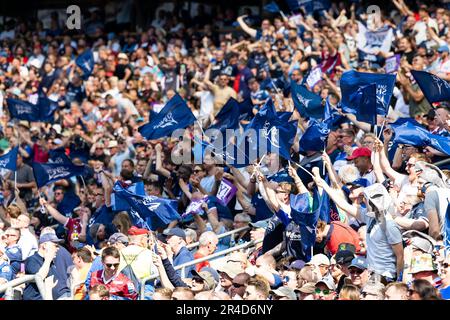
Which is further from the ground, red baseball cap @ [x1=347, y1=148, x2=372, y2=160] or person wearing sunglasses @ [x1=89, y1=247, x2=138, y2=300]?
red baseball cap @ [x1=347, y1=148, x2=372, y2=160]

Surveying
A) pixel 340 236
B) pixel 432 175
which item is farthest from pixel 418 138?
pixel 340 236

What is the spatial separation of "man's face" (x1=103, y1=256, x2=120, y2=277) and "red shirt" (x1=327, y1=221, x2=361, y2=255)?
1951 millimetres

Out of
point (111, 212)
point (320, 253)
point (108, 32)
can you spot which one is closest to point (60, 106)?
point (108, 32)

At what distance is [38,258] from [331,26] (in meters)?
8.69

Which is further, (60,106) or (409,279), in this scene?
(60,106)

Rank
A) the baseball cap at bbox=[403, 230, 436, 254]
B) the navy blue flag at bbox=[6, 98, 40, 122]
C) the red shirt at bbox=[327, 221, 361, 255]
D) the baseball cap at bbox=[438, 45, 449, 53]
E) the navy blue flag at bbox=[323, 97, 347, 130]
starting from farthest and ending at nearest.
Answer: the navy blue flag at bbox=[6, 98, 40, 122], the baseball cap at bbox=[438, 45, 449, 53], the navy blue flag at bbox=[323, 97, 347, 130], the red shirt at bbox=[327, 221, 361, 255], the baseball cap at bbox=[403, 230, 436, 254]

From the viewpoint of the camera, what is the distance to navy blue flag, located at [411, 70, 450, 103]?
13.2 metres

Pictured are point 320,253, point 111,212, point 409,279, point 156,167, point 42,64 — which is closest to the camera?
point 409,279

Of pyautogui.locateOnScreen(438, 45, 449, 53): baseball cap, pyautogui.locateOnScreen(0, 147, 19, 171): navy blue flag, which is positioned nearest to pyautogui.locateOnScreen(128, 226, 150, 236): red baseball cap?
pyautogui.locateOnScreen(0, 147, 19, 171): navy blue flag

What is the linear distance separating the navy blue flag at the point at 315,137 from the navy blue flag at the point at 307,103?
1.31 m

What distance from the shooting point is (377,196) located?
10609 millimetres

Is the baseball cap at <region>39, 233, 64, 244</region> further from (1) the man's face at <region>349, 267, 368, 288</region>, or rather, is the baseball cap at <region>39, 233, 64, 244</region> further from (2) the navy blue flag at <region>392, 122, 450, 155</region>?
(1) the man's face at <region>349, 267, 368, 288</region>

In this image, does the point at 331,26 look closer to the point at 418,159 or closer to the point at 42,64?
the point at 42,64

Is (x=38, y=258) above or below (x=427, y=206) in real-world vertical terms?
below
